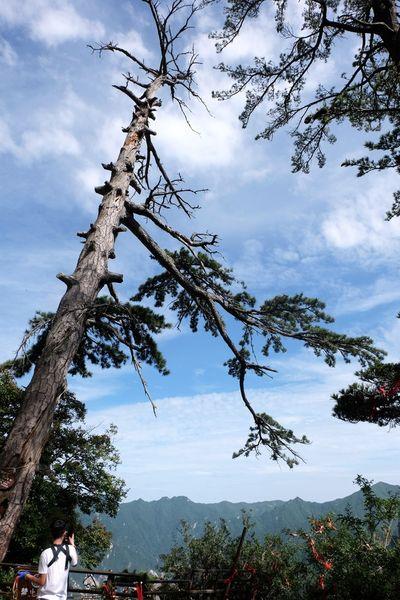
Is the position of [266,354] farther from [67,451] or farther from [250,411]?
[67,451]

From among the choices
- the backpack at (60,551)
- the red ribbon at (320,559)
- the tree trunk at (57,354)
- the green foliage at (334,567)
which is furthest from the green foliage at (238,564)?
the tree trunk at (57,354)

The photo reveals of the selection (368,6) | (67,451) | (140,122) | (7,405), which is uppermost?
(368,6)

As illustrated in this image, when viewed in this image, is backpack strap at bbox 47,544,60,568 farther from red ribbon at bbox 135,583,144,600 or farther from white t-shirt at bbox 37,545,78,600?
red ribbon at bbox 135,583,144,600

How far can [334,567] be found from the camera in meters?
7.64

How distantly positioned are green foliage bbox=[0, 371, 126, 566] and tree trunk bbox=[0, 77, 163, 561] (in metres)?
13.4

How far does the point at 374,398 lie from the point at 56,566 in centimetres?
511

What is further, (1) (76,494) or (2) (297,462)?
(1) (76,494)

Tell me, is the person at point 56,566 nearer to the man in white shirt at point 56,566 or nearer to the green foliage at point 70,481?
the man in white shirt at point 56,566

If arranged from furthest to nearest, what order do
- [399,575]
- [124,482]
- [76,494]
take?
1. [124,482]
2. [76,494]
3. [399,575]

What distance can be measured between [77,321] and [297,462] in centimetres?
438

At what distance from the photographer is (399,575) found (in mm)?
5988

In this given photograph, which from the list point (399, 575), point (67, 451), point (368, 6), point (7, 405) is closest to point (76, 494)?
point (67, 451)

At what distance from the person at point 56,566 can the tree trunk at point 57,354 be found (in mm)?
456

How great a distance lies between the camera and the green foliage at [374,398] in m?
6.09
